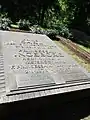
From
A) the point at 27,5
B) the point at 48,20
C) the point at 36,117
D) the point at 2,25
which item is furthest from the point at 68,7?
the point at 36,117

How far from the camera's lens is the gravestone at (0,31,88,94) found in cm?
554

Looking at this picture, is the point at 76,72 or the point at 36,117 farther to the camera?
the point at 76,72

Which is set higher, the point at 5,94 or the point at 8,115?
the point at 5,94

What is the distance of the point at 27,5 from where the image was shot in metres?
24.9

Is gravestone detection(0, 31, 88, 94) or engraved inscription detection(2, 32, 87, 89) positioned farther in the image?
engraved inscription detection(2, 32, 87, 89)

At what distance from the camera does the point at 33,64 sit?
6.35 m

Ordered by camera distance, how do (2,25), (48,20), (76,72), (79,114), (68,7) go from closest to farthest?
(79,114) < (76,72) < (2,25) < (68,7) < (48,20)

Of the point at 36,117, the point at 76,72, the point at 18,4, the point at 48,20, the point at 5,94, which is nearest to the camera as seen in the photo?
the point at 5,94

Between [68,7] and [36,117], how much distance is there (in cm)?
2726

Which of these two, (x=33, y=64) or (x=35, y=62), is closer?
(x=33, y=64)

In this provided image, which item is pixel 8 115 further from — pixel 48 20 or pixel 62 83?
pixel 48 20

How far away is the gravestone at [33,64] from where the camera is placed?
5543 mm

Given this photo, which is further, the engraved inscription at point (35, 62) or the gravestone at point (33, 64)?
the engraved inscription at point (35, 62)

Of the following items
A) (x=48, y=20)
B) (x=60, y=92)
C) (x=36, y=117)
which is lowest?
(x=48, y=20)
